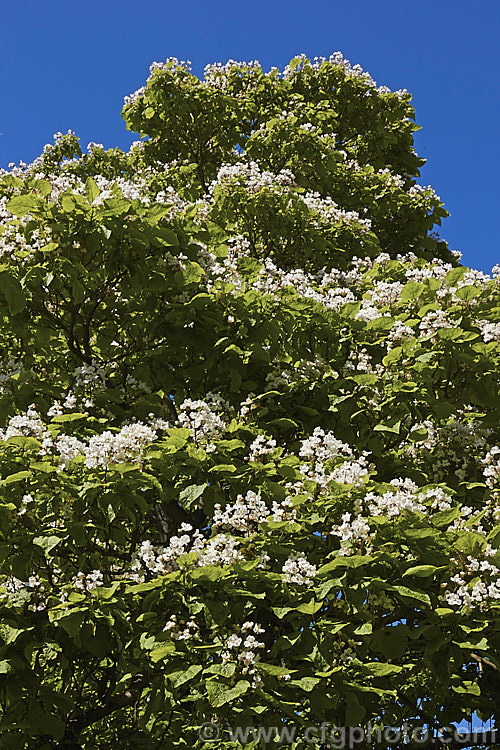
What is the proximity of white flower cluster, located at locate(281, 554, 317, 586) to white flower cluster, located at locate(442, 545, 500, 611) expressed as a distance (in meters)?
0.89

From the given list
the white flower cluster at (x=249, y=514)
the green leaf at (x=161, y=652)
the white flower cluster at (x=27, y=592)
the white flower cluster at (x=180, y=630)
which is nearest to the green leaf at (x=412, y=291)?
the white flower cluster at (x=249, y=514)

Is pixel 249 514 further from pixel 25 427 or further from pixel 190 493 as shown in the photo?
pixel 25 427

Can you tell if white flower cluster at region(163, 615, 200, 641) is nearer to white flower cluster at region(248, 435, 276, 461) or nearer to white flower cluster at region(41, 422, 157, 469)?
white flower cluster at region(41, 422, 157, 469)

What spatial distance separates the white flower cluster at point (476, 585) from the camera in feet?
16.4

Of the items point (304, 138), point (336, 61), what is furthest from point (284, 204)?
point (336, 61)

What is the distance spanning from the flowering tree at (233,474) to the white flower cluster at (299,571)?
0.06 feet

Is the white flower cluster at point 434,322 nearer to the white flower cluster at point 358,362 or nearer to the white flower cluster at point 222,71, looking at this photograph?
the white flower cluster at point 358,362

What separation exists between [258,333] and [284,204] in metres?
3.00

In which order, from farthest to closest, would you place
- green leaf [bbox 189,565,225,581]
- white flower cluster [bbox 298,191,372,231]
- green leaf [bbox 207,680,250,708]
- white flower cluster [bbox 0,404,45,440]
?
white flower cluster [bbox 298,191,372,231] → white flower cluster [bbox 0,404,45,440] → green leaf [bbox 189,565,225,581] → green leaf [bbox 207,680,250,708]

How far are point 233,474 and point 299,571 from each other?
96cm

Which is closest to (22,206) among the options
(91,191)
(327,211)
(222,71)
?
(91,191)

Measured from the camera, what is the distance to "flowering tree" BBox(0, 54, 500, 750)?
5117 millimetres

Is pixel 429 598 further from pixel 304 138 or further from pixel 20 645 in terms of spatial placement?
pixel 304 138

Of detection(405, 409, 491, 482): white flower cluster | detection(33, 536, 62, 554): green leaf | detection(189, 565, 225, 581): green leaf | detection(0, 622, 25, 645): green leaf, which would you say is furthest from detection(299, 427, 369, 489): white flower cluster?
detection(0, 622, 25, 645): green leaf
